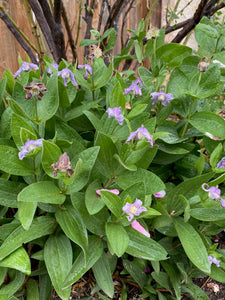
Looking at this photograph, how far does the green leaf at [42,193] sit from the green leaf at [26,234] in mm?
103

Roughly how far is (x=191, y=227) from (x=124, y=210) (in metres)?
0.24

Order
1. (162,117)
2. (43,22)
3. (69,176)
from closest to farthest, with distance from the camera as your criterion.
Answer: (69,176) < (162,117) < (43,22)

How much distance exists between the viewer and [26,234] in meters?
0.60

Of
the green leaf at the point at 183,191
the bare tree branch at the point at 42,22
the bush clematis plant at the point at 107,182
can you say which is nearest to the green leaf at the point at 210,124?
the bush clematis plant at the point at 107,182

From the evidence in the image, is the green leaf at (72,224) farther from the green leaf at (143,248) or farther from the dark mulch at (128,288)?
the dark mulch at (128,288)

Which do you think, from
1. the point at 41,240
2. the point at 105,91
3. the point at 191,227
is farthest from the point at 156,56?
the point at 41,240

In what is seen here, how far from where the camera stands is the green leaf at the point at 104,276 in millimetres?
676

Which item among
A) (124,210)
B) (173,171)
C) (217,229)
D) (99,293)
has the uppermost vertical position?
(124,210)

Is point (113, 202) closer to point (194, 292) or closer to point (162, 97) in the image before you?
point (162, 97)

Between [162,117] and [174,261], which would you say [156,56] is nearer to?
[162,117]

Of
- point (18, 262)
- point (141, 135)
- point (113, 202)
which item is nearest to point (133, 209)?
point (113, 202)

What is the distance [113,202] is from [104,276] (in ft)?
0.78

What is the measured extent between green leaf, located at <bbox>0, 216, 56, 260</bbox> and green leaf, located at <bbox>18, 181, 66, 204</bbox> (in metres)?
0.10

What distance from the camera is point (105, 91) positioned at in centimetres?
88
